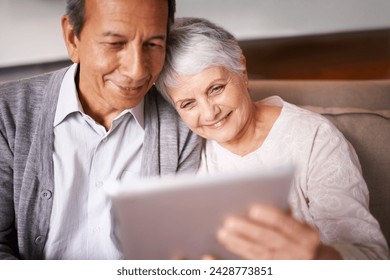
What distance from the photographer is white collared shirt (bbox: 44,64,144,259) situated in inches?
41.4

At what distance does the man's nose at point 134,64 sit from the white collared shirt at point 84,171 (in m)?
0.10

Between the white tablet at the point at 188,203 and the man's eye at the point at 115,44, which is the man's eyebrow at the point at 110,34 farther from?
the white tablet at the point at 188,203

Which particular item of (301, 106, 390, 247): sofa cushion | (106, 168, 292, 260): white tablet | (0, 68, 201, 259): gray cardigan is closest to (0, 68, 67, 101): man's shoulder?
(0, 68, 201, 259): gray cardigan

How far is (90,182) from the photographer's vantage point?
3.48ft

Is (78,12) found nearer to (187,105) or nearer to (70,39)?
(70,39)

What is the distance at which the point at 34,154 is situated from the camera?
3.36ft

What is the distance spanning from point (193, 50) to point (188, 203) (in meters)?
0.35

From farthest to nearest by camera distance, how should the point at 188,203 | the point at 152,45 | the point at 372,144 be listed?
the point at 372,144, the point at 152,45, the point at 188,203

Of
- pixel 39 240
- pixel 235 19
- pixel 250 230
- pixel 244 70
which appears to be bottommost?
pixel 39 240

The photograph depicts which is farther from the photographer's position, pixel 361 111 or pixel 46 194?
pixel 361 111

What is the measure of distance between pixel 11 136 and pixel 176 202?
413 millimetres

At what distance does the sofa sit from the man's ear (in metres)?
0.41

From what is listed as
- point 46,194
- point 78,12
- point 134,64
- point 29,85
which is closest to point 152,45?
point 134,64

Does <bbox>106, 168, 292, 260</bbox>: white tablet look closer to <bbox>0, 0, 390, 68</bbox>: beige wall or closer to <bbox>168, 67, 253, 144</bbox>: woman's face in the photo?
<bbox>168, 67, 253, 144</bbox>: woman's face
